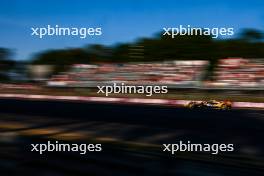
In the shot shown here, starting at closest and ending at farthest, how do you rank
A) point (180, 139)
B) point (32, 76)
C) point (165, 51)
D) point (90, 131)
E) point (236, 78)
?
point (180, 139) < point (90, 131) < point (236, 78) < point (32, 76) < point (165, 51)

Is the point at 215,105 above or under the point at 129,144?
above

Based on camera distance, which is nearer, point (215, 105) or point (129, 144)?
point (129, 144)

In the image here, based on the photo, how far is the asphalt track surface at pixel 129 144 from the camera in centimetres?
601

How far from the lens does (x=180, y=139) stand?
11102 mm

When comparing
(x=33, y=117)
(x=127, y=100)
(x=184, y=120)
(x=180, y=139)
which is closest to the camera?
(x=180, y=139)

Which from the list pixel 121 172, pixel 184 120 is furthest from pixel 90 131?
pixel 121 172

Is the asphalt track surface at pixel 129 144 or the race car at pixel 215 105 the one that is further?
the race car at pixel 215 105

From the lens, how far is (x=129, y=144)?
10539 millimetres

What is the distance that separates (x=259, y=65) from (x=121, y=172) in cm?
→ 3336

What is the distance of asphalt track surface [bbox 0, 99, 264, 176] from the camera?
19.7 feet

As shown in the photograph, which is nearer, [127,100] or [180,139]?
[180,139]

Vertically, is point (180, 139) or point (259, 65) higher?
point (259, 65)

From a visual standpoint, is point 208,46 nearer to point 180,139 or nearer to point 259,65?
point 259,65

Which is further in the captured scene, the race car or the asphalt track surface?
the race car
